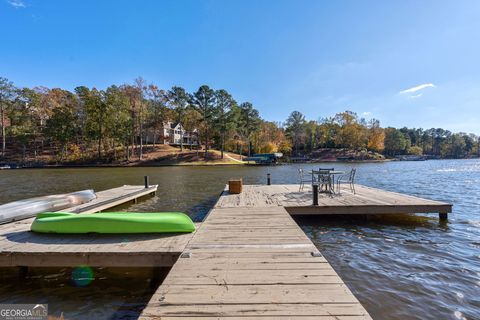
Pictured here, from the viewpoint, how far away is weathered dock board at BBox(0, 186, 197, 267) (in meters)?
4.31

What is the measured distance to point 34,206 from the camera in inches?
292

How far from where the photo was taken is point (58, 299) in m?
4.05

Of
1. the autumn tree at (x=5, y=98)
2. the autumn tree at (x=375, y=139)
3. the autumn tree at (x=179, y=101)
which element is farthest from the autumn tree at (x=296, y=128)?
the autumn tree at (x=5, y=98)

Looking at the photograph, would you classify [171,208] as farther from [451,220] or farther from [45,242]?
[451,220]

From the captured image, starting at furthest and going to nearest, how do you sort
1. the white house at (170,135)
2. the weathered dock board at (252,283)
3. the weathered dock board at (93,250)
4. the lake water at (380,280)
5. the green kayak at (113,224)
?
the white house at (170,135) → the green kayak at (113,224) → the weathered dock board at (93,250) → the lake water at (380,280) → the weathered dock board at (252,283)

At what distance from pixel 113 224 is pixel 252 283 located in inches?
140

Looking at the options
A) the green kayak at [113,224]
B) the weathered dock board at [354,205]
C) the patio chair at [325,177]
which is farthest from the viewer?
the patio chair at [325,177]

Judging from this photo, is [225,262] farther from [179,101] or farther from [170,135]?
[170,135]

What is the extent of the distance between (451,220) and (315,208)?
469cm

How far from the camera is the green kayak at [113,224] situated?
5238 mm

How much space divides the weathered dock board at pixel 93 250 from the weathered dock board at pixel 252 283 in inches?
19.0

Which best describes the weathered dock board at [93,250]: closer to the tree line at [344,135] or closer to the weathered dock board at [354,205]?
the weathered dock board at [354,205]

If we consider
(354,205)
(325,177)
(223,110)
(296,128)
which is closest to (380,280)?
(354,205)

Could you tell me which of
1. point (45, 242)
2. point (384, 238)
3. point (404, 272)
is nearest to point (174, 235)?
point (45, 242)
